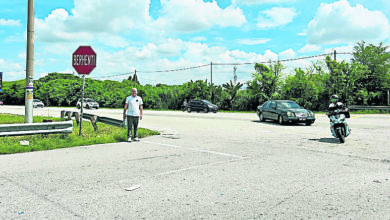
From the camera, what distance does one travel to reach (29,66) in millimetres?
11250

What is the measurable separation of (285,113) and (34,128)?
12310 mm

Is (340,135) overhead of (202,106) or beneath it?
beneath

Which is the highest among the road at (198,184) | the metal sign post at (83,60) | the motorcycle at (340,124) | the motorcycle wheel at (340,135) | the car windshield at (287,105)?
the metal sign post at (83,60)

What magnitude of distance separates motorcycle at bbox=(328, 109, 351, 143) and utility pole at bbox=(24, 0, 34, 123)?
1015cm

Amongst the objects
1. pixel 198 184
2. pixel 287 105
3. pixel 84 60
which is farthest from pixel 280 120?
pixel 198 184

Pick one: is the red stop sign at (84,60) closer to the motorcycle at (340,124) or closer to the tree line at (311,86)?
the motorcycle at (340,124)

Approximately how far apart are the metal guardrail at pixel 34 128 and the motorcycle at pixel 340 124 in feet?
28.4

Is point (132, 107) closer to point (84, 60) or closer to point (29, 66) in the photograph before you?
point (84, 60)

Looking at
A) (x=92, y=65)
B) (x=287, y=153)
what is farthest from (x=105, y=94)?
(x=287, y=153)

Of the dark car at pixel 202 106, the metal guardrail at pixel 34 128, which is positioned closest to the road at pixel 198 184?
the metal guardrail at pixel 34 128

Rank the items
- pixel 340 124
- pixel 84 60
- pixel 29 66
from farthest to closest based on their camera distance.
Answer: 1. pixel 84 60
2. pixel 29 66
3. pixel 340 124

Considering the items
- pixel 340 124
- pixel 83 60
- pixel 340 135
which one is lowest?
pixel 340 135

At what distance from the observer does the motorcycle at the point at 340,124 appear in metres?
9.98

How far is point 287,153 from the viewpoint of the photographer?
26.3ft
